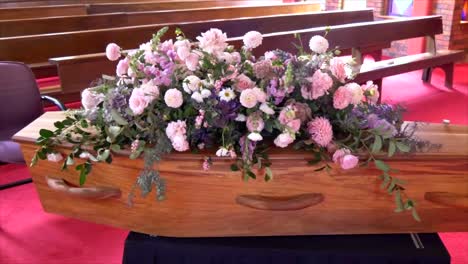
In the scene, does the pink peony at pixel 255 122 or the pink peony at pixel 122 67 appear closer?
the pink peony at pixel 255 122

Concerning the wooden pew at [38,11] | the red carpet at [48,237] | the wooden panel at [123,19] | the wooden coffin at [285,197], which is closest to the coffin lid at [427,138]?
the wooden coffin at [285,197]

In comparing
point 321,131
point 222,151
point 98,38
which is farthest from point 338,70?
point 98,38

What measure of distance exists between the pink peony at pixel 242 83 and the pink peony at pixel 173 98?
16 centimetres

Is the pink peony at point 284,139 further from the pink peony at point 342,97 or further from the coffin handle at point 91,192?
the coffin handle at point 91,192

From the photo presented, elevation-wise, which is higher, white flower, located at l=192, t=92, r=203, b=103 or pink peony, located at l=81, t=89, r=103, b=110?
white flower, located at l=192, t=92, r=203, b=103

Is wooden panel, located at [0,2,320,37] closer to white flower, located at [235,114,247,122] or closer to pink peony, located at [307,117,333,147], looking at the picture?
white flower, located at [235,114,247,122]

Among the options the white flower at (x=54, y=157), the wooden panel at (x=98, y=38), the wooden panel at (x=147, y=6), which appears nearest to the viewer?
the white flower at (x=54, y=157)

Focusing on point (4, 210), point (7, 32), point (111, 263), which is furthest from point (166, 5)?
point (111, 263)

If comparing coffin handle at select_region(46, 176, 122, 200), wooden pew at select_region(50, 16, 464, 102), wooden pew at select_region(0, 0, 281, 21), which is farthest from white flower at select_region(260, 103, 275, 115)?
wooden pew at select_region(0, 0, 281, 21)

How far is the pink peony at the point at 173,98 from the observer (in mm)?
1241

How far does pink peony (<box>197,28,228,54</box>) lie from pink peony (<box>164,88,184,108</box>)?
19 centimetres

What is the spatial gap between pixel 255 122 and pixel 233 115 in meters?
0.07

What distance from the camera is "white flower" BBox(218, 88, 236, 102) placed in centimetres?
126

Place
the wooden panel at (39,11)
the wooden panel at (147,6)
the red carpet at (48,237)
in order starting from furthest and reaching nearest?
the wooden panel at (147,6)
the wooden panel at (39,11)
the red carpet at (48,237)
